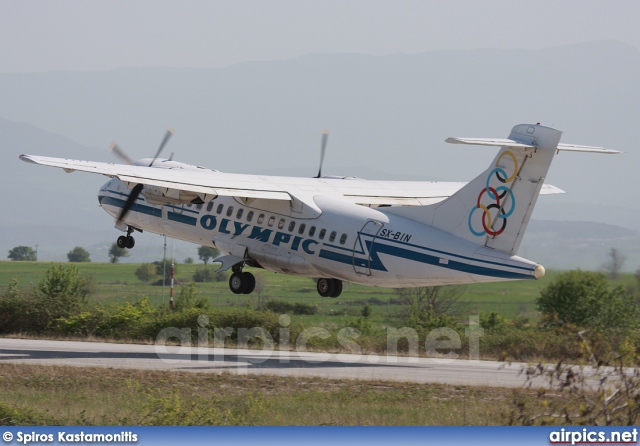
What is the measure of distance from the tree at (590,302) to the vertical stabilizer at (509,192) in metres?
17.8

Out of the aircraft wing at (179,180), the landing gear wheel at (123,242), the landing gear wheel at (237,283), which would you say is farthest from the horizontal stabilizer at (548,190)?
the landing gear wheel at (123,242)

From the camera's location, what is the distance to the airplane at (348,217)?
32438mm

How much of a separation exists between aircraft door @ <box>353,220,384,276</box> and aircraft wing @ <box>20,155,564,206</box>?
342 cm

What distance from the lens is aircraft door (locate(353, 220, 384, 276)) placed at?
3491 centimetres

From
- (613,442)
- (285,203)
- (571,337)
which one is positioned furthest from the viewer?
(285,203)

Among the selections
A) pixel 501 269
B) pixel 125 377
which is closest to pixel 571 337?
pixel 501 269

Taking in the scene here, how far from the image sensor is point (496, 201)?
32.9 meters

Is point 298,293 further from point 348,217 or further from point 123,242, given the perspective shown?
point 348,217

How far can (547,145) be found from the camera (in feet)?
105

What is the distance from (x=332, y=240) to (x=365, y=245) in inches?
61.2

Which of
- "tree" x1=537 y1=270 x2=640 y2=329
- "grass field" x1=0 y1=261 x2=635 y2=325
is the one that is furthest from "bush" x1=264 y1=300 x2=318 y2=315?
"tree" x1=537 y1=270 x2=640 y2=329

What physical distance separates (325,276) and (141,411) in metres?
14.7

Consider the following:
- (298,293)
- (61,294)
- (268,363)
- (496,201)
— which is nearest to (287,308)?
(61,294)

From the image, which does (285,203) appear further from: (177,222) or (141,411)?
(141,411)
